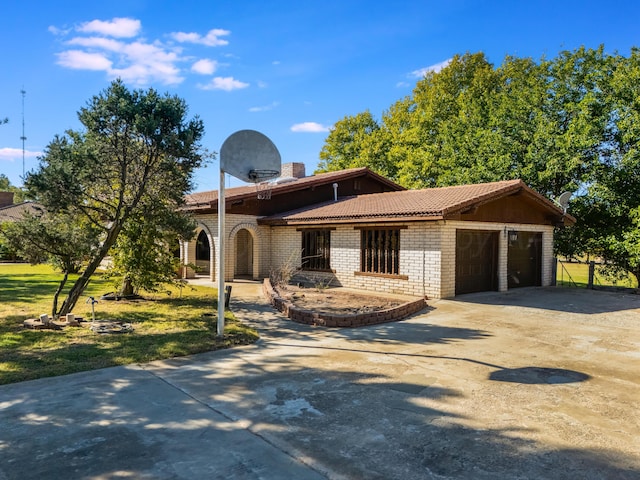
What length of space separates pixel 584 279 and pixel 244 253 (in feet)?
60.9

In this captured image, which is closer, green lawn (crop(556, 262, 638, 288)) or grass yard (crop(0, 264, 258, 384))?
grass yard (crop(0, 264, 258, 384))

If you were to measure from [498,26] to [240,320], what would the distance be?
1605 cm

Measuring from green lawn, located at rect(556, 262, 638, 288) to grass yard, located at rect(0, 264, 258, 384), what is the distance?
563 inches

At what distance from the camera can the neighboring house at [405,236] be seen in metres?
13.2

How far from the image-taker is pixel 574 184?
18703mm

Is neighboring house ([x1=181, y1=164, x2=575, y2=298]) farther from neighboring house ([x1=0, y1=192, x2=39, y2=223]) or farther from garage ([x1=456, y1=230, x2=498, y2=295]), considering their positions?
neighboring house ([x1=0, y1=192, x2=39, y2=223])

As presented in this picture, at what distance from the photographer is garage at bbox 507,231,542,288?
15.8 m

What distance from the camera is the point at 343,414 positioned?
4.50 metres

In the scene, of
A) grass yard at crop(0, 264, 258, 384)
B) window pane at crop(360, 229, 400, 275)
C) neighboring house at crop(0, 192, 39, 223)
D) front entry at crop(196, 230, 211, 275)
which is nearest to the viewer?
grass yard at crop(0, 264, 258, 384)

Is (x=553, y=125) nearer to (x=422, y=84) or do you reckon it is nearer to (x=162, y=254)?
(x=162, y=254)

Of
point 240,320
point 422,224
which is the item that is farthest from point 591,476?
point 422,224

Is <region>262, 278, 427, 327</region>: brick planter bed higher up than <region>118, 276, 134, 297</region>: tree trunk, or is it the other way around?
<region>118, 276, 134, 297</region>: tree trunk

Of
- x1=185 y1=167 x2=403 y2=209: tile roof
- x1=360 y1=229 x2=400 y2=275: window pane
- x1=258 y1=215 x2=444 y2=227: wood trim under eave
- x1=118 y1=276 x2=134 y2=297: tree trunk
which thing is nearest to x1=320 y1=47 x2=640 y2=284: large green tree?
x1=185 y1=167 x2=403 y2=209: tile roof

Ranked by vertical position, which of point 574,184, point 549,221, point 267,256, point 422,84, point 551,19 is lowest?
point 267,256
